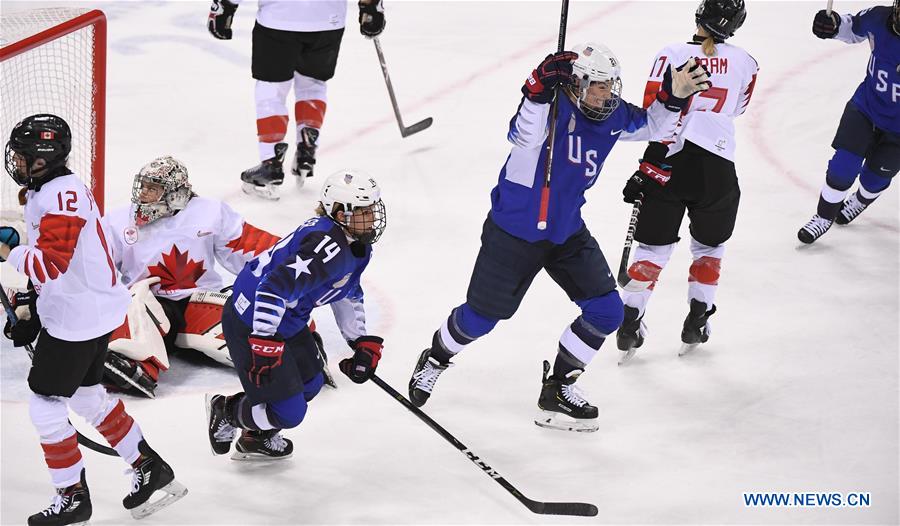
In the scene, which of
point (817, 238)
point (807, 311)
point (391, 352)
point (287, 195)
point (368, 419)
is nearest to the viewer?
point (368, 419)

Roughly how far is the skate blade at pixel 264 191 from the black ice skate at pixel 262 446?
7.18 ft

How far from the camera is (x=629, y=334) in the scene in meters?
4.64

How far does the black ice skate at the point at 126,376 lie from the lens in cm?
423

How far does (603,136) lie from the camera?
3859 mm

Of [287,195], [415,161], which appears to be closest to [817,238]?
[415,161]

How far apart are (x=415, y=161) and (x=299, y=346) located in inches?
111

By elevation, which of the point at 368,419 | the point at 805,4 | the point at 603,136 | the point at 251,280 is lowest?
the point at 805,4

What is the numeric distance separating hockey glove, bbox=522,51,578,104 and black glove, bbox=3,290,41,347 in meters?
1.52

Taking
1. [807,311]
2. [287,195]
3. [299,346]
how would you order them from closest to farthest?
1. [299,346]
2. [807,311]
3. [287,195]

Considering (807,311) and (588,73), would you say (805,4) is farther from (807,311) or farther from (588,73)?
(588,73)

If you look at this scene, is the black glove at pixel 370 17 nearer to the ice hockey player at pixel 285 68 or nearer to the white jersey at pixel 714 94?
the ice hockey player at pixel 285 68

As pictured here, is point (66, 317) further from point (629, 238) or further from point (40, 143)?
point (629, 238)

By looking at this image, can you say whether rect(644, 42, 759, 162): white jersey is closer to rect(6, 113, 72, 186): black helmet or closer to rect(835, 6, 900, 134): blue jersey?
rect(835, 6, 900, 134): blue jersey

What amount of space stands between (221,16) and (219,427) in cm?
270
